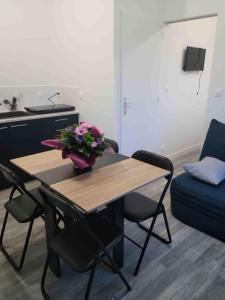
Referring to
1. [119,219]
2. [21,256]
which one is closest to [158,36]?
[119,219]

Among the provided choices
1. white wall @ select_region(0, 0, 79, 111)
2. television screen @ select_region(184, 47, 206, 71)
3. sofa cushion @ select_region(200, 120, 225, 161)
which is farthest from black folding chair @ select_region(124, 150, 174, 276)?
television screen @ select_region(184, 47, 206, 71)

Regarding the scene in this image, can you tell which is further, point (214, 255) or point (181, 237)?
point (181, 237)

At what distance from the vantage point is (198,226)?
2.37 meters

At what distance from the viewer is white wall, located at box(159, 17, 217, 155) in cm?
370

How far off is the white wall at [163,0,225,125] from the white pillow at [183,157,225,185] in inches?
32.8

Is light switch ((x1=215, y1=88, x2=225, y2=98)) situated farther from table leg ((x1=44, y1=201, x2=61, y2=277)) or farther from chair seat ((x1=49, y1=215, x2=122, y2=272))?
table leg ((x1=44, y1=201, x2=61, y2=277))

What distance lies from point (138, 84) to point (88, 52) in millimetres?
781

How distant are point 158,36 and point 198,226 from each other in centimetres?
255

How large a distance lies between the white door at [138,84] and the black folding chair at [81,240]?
6.15 feet

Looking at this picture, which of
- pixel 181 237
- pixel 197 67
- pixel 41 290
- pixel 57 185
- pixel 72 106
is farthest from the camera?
pixel 197 67

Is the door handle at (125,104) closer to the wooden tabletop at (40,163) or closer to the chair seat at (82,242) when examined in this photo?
the wooden tabletop at (40,163)

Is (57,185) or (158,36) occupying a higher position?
(158,36)

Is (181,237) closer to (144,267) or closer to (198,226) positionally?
(198,226)

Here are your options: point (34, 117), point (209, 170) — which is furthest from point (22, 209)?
point (209, 170)
